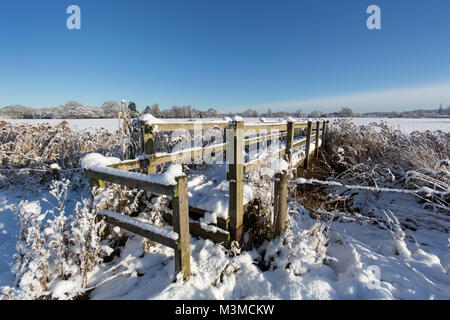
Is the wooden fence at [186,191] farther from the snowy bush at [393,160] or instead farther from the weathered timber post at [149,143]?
the snowy bush at [393,160]

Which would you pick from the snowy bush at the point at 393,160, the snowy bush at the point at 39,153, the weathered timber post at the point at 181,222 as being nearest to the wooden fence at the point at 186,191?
the weathered timber post at the point at 181,222

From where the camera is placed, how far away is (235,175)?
8.49ft

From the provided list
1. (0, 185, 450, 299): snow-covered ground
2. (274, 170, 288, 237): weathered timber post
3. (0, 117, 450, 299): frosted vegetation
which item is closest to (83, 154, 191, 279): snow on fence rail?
(0, 117, 450, 299): frosted vegetation

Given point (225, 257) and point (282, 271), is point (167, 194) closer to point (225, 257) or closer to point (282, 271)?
point (225, 257)

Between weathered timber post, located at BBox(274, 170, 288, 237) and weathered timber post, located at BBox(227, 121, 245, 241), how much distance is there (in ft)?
1.61

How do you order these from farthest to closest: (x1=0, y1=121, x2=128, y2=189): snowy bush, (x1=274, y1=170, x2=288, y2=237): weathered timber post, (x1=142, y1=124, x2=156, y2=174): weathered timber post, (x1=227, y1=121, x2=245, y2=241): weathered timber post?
(x1=0, y1=121, x2=128, y2=189): snowy bush → (x1=142, y1=124, x2=156, y2=174): weathered timber post → (x1=274, y1=170, x2=288, y2=237): weathered timber post → (x1=227, y1=121, x2=245, y2=241): weathered timber post

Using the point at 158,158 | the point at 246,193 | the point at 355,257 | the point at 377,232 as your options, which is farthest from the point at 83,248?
the point at 377,232

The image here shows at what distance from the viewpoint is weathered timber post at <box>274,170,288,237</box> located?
8.90 ft

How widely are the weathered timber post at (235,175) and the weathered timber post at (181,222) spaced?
0.80m

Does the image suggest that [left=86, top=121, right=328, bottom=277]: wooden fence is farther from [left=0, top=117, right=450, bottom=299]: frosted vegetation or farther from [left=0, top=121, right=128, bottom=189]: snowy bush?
[left=0, top=121, right=128, bottom=189]: snowy bush

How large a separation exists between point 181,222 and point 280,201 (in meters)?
1.42

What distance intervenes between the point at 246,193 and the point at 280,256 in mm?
1011

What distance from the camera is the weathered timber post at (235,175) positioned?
2586mm
